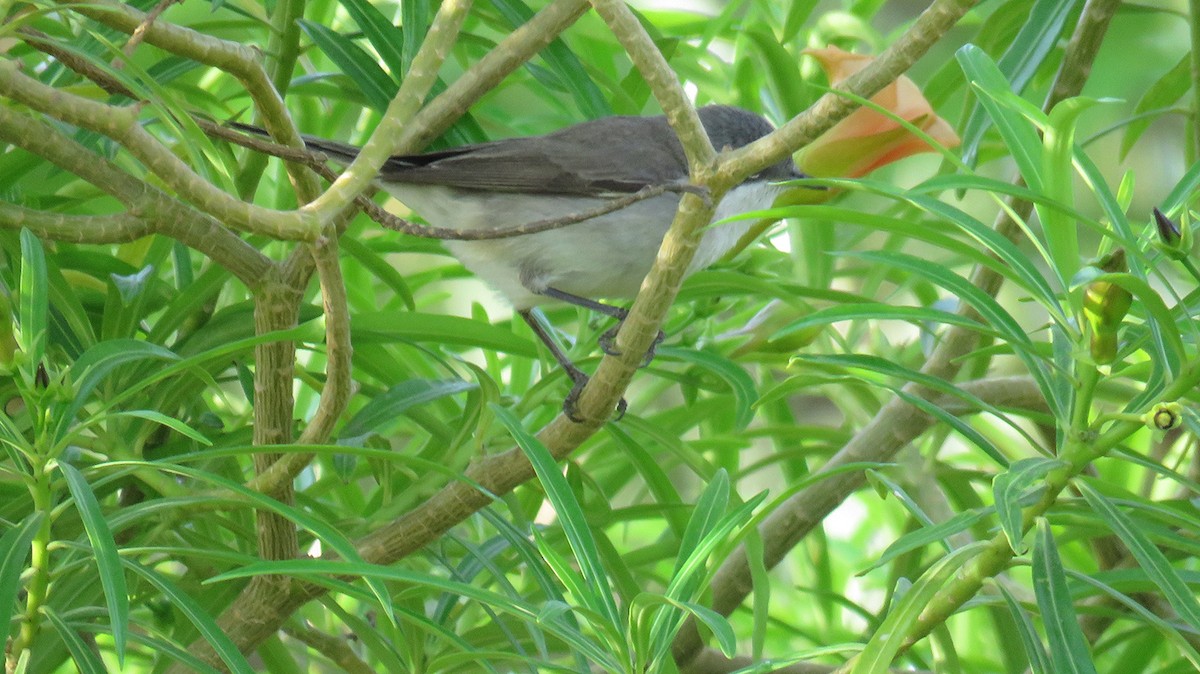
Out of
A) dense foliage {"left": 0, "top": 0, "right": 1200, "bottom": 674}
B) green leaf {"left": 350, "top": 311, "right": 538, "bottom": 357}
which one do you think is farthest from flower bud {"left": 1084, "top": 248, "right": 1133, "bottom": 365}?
green leaf {"left": 350, "top": 311, "right": 538, "bottom": 357}

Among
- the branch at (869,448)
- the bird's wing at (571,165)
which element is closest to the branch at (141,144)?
the branch at (869,448)

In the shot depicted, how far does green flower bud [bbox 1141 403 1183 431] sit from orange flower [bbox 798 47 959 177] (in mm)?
702

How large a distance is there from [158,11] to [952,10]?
0.72 metres

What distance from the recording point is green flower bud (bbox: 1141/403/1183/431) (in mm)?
946

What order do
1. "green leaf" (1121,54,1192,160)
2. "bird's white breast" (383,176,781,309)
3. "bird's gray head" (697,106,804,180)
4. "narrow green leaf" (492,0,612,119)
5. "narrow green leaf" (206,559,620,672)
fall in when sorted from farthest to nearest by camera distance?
"bird's gray head" (697,106,804,180)
"bird's white breast" (383,176,781,309)
"green leaf" (1121,54,1192,160)
"narrow green leaf" (492,0,612,119)
"narrow green leaf" (206,559,620,672)

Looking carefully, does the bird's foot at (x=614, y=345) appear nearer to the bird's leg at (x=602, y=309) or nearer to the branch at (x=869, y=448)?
the bird's leg at (x=602, y=309)

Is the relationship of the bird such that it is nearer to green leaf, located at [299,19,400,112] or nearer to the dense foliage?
the dense foliage

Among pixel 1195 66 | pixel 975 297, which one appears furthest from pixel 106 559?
pixel 1195 66

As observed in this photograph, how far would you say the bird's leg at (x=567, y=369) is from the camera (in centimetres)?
146

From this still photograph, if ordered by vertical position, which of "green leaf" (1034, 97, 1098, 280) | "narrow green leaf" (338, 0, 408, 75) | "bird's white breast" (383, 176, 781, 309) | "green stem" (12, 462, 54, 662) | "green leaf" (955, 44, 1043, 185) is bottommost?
"green stem" (12, 462, 54, 662)

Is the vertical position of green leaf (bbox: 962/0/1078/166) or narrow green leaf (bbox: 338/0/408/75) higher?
green leaf (bbox: 962/0/1078/166)

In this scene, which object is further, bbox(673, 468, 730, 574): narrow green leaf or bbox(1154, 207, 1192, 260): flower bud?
bbox(673, 468, 730, 574): narrow green leaf

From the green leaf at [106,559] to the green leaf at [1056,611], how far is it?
0.73 meters

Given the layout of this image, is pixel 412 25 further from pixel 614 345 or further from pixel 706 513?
pixel 706 513
